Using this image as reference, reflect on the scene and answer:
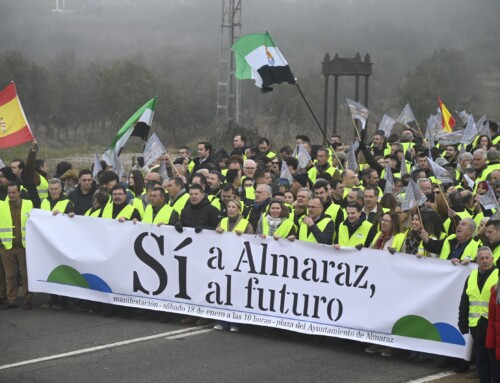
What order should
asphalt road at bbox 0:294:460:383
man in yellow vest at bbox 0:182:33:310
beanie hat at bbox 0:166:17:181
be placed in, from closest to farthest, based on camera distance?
1. asphalt road at bbox 0:294:460:383
2. man in yellow vest at bbox 0:182:33:310
3. beanie hat at bbox 0:166:17:181

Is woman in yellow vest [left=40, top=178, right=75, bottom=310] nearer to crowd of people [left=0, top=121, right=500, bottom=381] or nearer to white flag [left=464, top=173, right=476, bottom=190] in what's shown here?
crowd of people [left=0, top=121, right=500, bottom=381]

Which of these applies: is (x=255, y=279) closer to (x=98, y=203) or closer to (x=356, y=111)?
(x=98, y=203)

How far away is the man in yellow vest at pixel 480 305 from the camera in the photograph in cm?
832

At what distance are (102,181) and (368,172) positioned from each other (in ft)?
11.9

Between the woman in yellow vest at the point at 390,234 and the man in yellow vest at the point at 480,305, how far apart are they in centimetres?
154

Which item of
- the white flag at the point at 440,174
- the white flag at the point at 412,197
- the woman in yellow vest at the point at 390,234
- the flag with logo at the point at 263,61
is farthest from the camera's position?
the flag with logo at the point at 263,61

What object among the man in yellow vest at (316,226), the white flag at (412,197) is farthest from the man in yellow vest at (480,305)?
the man in yellow vest at (316,226)

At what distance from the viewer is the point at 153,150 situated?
544 inches

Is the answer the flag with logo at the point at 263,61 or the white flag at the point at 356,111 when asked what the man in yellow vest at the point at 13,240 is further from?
the white flag at the point at 356,111

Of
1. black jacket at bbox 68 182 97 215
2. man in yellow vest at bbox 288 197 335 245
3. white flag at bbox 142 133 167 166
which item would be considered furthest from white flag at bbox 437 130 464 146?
black jacket at bbox 68 182 97 215

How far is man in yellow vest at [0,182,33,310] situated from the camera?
39.9ft

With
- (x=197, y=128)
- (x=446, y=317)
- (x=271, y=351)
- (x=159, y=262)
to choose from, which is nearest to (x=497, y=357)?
(x=446, y=317)

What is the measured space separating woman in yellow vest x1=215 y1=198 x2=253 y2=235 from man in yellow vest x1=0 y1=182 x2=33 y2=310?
9.04 ft

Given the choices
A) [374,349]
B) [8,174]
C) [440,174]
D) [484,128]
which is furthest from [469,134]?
[8,174]
